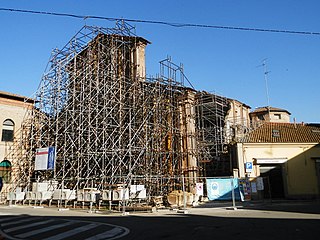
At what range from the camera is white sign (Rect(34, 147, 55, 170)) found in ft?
74.2

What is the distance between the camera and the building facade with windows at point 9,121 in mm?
27506

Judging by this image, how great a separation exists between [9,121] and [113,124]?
36.1 ft

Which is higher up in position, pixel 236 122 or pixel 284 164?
pixel 236 122

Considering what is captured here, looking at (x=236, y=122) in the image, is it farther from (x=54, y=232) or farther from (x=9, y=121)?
(x=54, y=232)

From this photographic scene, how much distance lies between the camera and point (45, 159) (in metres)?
23.0

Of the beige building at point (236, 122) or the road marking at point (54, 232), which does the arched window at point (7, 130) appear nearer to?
the road marking at point (54, 232)

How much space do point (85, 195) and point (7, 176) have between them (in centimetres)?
1214

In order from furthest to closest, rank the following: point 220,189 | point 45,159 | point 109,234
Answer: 1. point 45,159
2. point 220,189
3. point 109,234

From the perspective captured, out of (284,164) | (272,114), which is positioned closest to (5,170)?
(284,164)

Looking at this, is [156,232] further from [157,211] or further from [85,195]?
[85,195]

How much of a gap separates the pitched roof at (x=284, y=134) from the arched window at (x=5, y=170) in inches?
798

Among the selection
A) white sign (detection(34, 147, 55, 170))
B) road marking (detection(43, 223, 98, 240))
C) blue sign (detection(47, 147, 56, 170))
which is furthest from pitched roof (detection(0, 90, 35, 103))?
road marking (detection(43, 223, 98, 240))

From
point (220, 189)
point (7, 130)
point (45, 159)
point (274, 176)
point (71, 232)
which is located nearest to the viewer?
point (71, 232)

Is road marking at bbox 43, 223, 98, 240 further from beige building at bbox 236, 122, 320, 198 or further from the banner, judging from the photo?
beige building at bbox 236, 122, 320, 198
